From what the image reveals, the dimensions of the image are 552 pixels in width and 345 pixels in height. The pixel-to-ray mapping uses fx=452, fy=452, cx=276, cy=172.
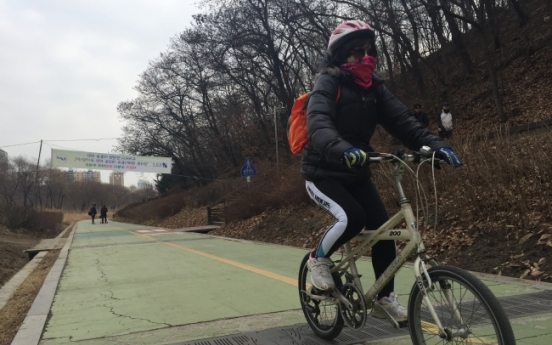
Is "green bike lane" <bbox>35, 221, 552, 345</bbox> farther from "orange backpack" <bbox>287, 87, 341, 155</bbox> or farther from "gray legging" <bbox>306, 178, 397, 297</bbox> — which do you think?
"orange backpack" <bbox>287, 87, 341, 155</bbox>

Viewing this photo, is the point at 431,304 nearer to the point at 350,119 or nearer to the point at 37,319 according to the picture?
the point at 350,119

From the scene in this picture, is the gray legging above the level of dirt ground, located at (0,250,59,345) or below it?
above

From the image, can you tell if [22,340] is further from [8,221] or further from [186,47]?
[186,47]

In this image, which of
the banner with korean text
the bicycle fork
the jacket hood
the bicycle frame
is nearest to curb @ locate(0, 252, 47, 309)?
the bicycle frame

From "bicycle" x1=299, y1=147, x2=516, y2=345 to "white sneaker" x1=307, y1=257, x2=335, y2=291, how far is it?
0.07 m

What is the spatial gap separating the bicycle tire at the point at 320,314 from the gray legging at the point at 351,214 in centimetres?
29

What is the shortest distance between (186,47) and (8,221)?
1775 cm

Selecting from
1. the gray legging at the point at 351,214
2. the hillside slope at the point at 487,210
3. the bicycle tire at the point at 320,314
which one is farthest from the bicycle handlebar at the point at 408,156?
the hillside slope at the point at 487,210

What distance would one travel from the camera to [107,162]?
30.7 meters

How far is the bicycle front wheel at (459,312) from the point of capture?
2033mm

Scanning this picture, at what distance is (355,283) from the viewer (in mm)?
2926

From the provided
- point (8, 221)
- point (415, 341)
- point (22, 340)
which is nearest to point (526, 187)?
point (415, 341)

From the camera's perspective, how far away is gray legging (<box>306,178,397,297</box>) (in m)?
2.87

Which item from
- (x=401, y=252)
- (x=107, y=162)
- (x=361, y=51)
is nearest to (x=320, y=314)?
(x=401, y=252)
